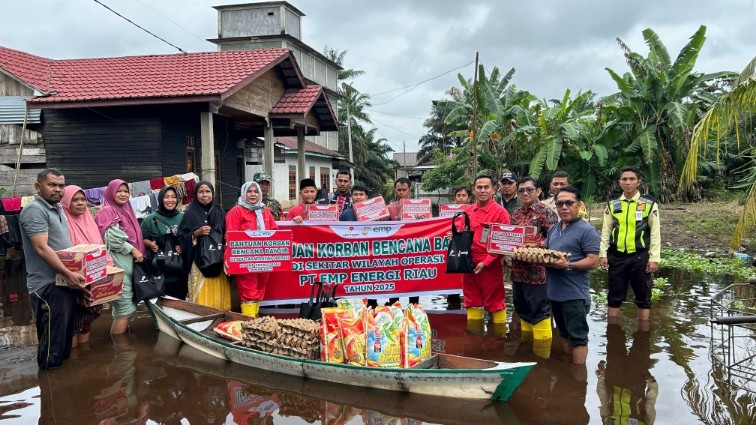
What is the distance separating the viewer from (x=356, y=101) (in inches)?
1829

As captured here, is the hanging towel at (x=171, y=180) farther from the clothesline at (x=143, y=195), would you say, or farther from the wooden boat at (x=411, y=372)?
the wooden boat at (x=411, y=372)

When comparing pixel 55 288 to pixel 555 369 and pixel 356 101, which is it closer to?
pixel 555 369

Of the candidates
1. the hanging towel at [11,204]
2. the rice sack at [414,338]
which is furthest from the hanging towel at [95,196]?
the rice sack at [414,338]

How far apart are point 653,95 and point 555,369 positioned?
50.6ft

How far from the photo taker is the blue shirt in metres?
5.26

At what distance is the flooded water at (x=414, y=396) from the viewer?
4637 millimetres

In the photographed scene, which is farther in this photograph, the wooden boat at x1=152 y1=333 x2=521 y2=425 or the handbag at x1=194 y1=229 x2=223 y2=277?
Answer: the handbag at x1=194 y1=229 x2=223 y2=277

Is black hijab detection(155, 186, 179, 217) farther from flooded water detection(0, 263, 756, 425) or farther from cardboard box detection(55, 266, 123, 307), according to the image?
flooded water detection(0, 263, 756, 425)

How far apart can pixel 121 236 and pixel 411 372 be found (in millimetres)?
3798

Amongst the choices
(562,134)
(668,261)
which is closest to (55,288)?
(668,261)

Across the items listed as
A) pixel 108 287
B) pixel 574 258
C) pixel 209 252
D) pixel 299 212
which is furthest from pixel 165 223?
pixel 574 258

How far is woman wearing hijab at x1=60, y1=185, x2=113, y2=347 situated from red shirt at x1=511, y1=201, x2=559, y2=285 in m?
4.24

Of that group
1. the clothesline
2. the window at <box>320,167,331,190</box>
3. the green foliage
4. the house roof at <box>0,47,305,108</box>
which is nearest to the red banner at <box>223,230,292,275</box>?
the clothesline

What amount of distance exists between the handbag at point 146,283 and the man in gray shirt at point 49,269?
842mm
